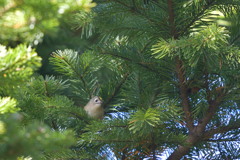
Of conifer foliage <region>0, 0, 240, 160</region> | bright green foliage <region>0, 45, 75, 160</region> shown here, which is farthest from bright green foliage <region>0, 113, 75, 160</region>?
conifer foliage <region>0, 0, 240, 160</region>

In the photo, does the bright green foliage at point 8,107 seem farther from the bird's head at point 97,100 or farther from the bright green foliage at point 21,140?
the bird's head at point 97,100

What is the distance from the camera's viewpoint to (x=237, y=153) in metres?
2.22

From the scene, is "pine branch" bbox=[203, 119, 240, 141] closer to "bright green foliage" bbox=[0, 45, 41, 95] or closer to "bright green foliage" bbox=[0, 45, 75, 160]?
"bright green foliage" bbox=[0, 45, 75, 160]

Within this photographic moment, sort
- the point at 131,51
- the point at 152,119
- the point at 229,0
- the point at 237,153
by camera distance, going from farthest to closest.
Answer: the point at 237,153 < the point at 131,51 < the point at 229,0 < the point at 152,119

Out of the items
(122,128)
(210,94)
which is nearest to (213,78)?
(210,94)

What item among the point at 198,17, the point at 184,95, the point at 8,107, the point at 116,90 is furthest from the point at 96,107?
the point at 8,107

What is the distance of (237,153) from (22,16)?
1.58 meters

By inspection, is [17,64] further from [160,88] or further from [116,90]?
[116,90]

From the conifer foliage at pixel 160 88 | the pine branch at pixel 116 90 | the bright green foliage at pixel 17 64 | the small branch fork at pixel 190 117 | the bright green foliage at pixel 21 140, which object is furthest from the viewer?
the pine branch at pixel 116 90

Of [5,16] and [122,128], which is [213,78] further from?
[5,16]

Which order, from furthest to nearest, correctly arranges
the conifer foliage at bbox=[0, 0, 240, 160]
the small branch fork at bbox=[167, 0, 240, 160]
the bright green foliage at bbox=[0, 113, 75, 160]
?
the small branch fork at bbox=[167, 0, 240, 160]
the conifer foliage at bbox=[0, 0, 240, 160]
the bright green foliage at bbox=[0, 113, 75, 160]

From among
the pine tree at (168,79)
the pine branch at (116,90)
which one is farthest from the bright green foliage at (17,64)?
the pine branch at (116,90)

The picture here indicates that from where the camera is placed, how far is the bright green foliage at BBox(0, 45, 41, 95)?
42.3 inches

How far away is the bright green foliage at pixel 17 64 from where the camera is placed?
1073 mm
